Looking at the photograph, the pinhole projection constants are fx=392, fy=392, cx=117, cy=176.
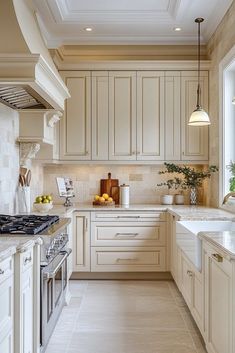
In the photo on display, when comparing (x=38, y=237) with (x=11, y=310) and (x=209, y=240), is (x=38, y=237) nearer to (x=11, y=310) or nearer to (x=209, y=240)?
(x=11, y=310)

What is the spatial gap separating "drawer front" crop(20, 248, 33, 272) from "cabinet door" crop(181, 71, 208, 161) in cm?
284

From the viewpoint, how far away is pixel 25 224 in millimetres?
2703

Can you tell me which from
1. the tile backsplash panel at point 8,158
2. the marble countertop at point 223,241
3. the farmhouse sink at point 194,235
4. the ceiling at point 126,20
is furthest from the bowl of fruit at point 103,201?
the marble countertop at point 223,241

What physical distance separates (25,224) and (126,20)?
2.66 m

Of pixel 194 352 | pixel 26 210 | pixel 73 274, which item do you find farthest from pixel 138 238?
pixel 194 352

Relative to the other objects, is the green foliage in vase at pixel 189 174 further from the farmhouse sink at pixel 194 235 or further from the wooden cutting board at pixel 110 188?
the farmhouse sink at pixel 194 235

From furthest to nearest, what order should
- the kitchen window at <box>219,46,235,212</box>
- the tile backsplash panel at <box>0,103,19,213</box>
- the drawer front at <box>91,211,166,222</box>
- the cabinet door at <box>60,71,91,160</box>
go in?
the cabinet door at <box>60,71,91,160</box> < the drawer front at <box>91,211,166,222</box> < the kitchen window at <box>219,46,235,212</box> < the tile backsplash panel at <box>0,103,19,213</box>

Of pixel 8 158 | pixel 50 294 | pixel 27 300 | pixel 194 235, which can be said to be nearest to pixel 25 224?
pixel 50 294

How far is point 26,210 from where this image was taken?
3.83 m

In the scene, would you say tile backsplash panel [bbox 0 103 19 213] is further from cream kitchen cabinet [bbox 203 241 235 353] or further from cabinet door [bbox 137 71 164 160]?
cream kitchen cabinet [bbox 203 241 235 353]

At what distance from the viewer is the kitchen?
283cm

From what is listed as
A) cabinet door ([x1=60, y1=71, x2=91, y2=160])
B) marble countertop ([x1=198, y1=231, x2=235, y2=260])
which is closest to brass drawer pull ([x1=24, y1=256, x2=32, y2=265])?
marble countertop ([x1=198, y1=231, x2=235, y2=260])

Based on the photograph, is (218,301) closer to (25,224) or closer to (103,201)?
(25,224)

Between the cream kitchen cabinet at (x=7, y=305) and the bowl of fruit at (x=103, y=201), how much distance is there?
275cm
